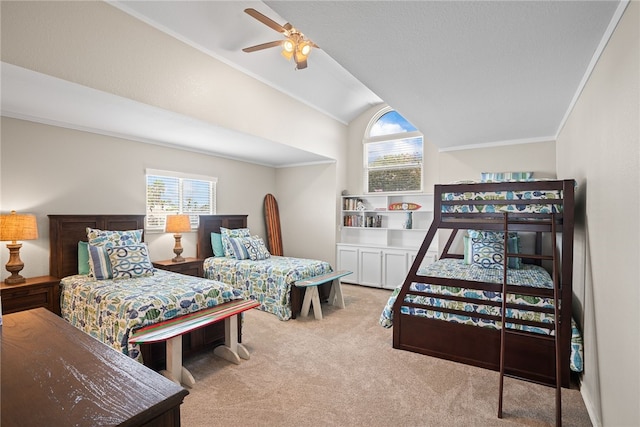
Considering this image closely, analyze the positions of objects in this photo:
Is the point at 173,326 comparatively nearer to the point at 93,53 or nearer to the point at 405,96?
the point at 93,53

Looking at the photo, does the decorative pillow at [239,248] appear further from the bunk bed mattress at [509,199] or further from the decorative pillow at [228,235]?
the bunk bed mattress at [509,199]

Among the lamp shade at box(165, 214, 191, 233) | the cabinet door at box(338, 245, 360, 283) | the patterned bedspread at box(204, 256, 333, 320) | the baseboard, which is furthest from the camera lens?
the cabinet door at box(338, 245, 360, 283)

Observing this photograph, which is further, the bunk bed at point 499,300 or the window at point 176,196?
the window at point 176,196

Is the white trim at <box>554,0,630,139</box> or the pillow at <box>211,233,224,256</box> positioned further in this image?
the pillow at <box>211,233,224,256</box>

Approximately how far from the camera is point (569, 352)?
235 cm

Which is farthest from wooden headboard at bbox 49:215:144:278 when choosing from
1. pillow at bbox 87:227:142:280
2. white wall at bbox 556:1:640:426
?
white wall at bbox 556:1:640:426

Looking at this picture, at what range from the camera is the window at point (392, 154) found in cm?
554

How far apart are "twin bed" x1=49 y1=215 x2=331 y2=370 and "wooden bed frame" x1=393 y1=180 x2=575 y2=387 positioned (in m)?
1.55

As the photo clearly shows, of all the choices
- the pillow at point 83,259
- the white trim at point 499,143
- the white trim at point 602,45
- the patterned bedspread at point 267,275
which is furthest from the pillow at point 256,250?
the white trim at point 602,45

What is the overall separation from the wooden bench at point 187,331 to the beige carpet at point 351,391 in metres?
0.10

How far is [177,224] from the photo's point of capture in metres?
4.31

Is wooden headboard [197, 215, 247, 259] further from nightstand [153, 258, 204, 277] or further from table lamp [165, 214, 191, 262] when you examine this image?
table lamp [165, 214, 191, 262]

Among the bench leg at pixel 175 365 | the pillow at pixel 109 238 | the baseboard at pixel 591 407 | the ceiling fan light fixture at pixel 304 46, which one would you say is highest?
the ceiling fan light fixture at pixel 304 46

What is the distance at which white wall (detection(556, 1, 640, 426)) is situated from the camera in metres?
1.39
